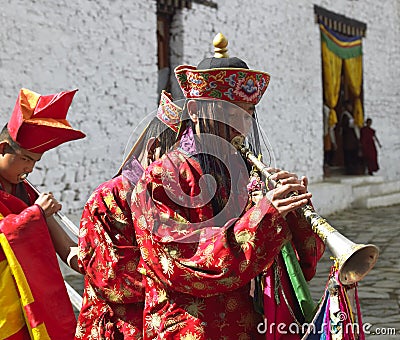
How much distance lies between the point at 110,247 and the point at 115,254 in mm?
33

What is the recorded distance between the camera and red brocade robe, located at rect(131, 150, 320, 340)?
188 cm

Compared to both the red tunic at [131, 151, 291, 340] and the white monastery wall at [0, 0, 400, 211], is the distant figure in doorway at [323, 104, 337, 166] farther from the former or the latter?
the red tunic at [131, 151, 291, 340]

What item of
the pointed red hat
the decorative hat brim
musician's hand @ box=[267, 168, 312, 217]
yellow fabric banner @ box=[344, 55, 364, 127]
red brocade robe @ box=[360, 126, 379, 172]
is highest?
the decorative hat brim

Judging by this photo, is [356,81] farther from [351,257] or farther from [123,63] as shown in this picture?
[351,257]

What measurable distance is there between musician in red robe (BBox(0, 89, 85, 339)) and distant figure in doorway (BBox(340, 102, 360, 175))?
42.0ft

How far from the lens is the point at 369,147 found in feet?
48.1

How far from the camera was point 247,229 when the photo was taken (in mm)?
1898

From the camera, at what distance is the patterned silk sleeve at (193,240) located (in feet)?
6.16

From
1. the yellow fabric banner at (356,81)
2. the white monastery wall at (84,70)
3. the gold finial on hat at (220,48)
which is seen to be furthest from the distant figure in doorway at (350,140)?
the gold finial on hat at (220,48)

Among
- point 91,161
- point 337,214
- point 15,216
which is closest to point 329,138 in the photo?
point 337,214

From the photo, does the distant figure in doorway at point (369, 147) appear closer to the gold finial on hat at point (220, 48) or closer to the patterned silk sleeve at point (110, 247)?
the patterned silk sleeve at point (110, 247)

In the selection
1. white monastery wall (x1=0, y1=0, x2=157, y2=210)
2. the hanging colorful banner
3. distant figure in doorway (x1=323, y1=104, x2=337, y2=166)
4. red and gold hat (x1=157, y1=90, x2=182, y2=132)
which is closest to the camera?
red and gold hat (x1=157, y1=90, x2=182, y2=132)

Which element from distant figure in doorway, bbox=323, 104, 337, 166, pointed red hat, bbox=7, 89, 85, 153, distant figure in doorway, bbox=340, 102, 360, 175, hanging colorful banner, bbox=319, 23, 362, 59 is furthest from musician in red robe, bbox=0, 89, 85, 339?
distant figure in doorway, bbox=340, 102, 360, 175

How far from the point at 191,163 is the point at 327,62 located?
39.3 ft
